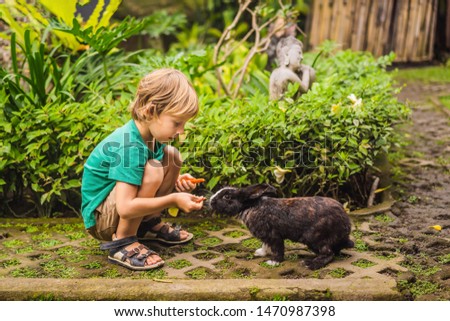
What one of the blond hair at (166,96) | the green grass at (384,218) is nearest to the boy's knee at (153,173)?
the blond hair at (166,96)

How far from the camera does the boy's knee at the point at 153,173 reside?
3.66m

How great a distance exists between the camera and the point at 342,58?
22.9ft

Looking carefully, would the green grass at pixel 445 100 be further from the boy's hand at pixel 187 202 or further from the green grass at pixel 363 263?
the boy's hand at pixel 187 202

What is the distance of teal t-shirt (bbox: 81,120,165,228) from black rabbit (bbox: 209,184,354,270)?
0.47 m

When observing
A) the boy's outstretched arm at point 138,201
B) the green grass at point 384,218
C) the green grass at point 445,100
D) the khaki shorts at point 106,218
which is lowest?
the green grass at point 384,218

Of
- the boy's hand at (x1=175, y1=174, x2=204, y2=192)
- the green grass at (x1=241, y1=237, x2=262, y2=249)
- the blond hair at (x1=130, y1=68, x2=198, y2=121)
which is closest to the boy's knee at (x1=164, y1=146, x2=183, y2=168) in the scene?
the boy's hand at (x1=175, y1=174, x2=204, y2=192)

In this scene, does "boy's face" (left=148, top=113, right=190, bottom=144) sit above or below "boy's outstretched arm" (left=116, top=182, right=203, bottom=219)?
above

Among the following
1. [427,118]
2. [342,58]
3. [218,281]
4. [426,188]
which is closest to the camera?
[218,281]

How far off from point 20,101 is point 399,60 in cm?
780

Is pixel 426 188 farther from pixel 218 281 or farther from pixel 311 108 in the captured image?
pixel 218 281

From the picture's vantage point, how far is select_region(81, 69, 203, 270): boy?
358 cm

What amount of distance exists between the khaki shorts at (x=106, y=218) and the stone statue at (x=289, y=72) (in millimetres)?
1945

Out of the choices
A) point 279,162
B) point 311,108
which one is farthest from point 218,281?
point 311,108

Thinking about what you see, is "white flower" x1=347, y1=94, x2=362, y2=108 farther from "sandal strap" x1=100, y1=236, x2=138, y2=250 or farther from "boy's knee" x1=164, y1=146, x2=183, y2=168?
"sandal strap" x1=100, y1=236, x2=138, y2=250
